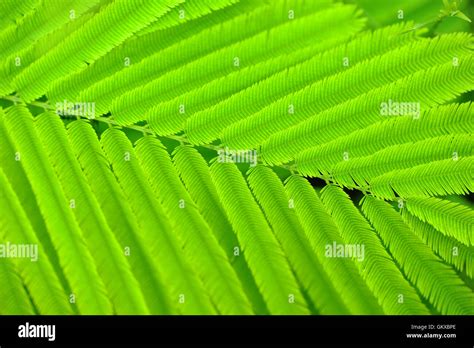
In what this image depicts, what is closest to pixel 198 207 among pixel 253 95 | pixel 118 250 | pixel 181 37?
pixel 118 250

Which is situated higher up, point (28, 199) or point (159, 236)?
point (28, 199)

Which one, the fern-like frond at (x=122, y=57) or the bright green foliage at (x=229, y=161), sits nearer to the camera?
the bright green foliage at (x=229, y=161)

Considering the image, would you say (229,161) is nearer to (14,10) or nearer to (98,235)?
(98,235)

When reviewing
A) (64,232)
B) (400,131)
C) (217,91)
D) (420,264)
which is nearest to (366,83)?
(400,131)

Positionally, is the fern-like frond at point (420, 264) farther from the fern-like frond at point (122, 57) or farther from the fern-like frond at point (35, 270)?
the fern-like frond at point (35, 270)

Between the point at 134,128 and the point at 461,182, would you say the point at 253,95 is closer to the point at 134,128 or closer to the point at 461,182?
the point at 134,128

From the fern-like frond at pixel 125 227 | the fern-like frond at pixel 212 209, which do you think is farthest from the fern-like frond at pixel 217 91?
the fern-like frond at pixel 125 227

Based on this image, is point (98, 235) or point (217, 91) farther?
point (217, 91)
